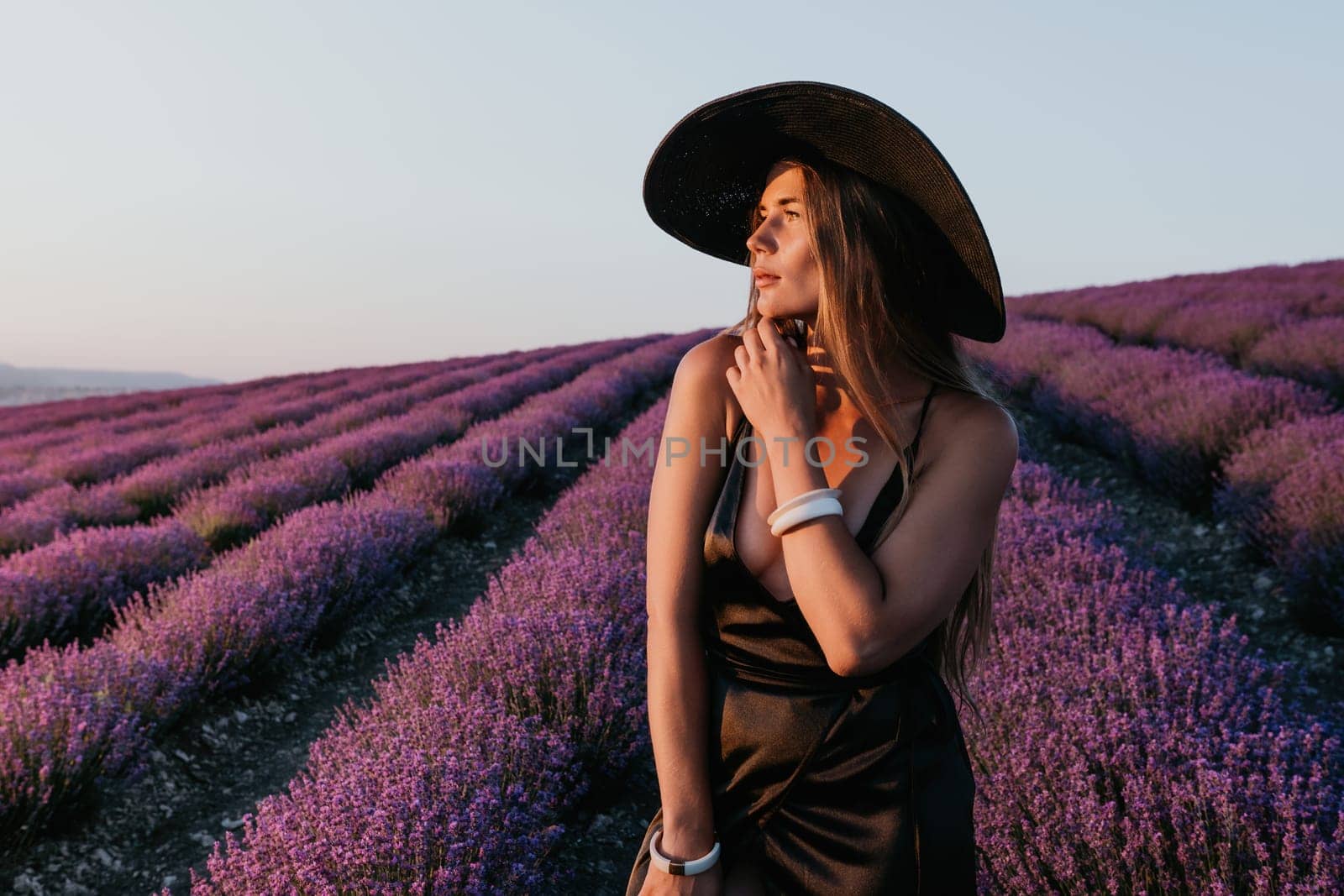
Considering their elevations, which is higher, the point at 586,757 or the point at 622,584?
the point at 622,584

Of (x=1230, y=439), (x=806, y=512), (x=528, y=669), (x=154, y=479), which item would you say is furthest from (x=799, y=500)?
(x=154, y=479)

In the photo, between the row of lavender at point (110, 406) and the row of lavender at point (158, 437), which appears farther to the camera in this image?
the row of lavender at point (110, 406)

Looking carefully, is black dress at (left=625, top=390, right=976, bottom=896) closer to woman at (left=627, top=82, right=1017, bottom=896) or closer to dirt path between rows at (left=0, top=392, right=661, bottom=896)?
woman at (left=627, top=82, right=1017, bottom=896)

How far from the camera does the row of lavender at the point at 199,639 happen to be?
2.76m

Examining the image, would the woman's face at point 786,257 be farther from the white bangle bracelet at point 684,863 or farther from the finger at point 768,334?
the white bangle bracelet at point 684,863

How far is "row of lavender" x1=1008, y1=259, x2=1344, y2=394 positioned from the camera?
815 centimetres

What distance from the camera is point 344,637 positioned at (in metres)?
4.50

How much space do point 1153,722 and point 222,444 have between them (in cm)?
867

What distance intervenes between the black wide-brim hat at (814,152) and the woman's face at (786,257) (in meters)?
0.08

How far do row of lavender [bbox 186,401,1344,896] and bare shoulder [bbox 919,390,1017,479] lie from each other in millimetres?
1227

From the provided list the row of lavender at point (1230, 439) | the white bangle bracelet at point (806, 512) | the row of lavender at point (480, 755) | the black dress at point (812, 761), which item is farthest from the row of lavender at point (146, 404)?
the white bangle bracelet at point (806, 512)

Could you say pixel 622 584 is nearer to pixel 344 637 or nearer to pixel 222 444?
pixel 344 637

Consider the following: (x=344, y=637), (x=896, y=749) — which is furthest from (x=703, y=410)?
(x=344, y=637)

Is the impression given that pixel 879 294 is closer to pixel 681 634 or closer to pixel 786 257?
pixel 786 257
